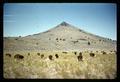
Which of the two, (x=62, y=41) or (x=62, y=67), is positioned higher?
(x=62, y=41)

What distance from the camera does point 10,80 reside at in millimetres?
6094

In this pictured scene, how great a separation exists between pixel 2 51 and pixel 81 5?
3.95 feet

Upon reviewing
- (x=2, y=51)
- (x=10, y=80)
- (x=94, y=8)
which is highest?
(x=94, y=8)

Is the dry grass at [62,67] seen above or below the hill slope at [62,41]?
below

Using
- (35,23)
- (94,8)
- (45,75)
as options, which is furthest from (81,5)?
(45,75)

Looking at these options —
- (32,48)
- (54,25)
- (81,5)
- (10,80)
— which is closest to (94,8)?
(81,5)

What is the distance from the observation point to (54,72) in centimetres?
612

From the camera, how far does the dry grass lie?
6098 millimetres

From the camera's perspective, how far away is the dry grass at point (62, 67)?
6098 mm

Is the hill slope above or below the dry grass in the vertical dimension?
above

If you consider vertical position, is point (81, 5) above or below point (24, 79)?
above

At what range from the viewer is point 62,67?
6.11 meters

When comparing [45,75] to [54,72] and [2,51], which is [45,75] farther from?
[2,51]

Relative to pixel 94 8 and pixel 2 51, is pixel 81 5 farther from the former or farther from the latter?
pixel 2 51
